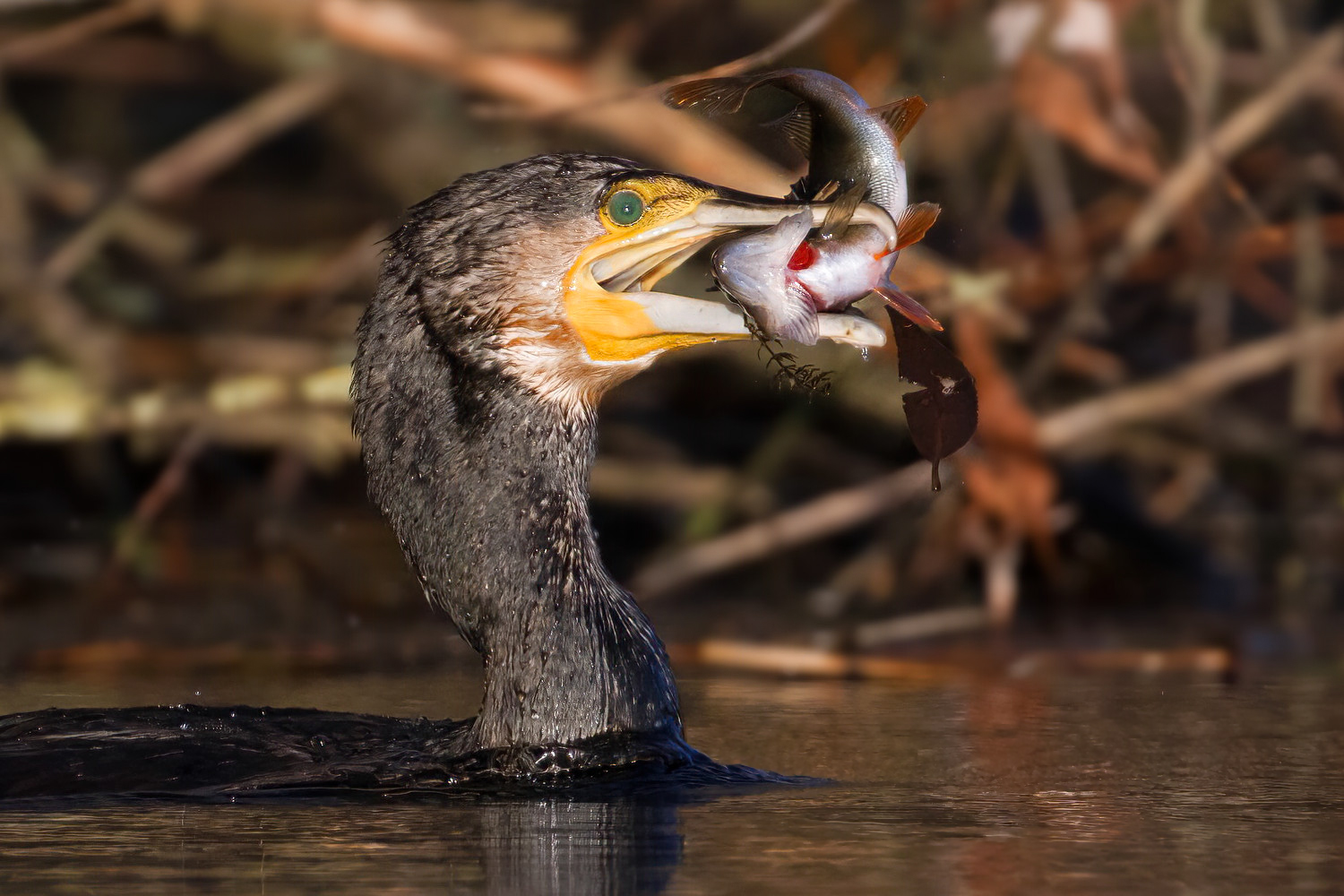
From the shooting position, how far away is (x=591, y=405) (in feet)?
15.4

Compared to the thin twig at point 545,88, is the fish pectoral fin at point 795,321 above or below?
below

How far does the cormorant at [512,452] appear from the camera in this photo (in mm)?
4414

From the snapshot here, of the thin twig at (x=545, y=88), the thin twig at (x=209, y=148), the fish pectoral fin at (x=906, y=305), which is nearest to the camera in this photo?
the fish pectoral fin at (x=906, y=305)

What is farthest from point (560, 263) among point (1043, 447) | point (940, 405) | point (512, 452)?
point (1043, 447)

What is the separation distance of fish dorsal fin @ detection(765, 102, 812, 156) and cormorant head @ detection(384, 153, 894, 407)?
18 centimetres

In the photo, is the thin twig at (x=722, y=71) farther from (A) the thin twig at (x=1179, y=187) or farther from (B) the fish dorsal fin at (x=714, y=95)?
(A) the thin twig at (x=1179, y=187)

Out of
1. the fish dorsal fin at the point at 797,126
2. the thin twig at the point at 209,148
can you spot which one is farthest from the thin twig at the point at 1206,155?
the fish dorsal fin at the point at 797,126

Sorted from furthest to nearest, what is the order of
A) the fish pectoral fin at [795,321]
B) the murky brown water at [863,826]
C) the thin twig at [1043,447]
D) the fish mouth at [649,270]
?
the thin twig at [1043,447] < the fish mouth at [649,270] < the fish pectoral fin at [795,321] < the murky brown water at [863,826]

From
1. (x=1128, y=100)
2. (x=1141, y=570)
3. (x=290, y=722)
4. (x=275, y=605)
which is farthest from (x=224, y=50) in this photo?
(x=290, y=722)

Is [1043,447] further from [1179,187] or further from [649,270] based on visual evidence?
[649,270]

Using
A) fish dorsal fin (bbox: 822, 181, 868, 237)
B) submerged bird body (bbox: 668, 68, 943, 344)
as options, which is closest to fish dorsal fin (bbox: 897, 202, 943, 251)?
submerged bird body (bbox: 668, 68, 943, 344)

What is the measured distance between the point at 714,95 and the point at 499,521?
3.15 ft

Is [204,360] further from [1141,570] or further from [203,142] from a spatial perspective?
[1141,570]

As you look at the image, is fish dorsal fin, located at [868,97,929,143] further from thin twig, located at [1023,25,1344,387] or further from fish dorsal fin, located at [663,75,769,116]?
thin twig, located at [1023,25,1344,387]
